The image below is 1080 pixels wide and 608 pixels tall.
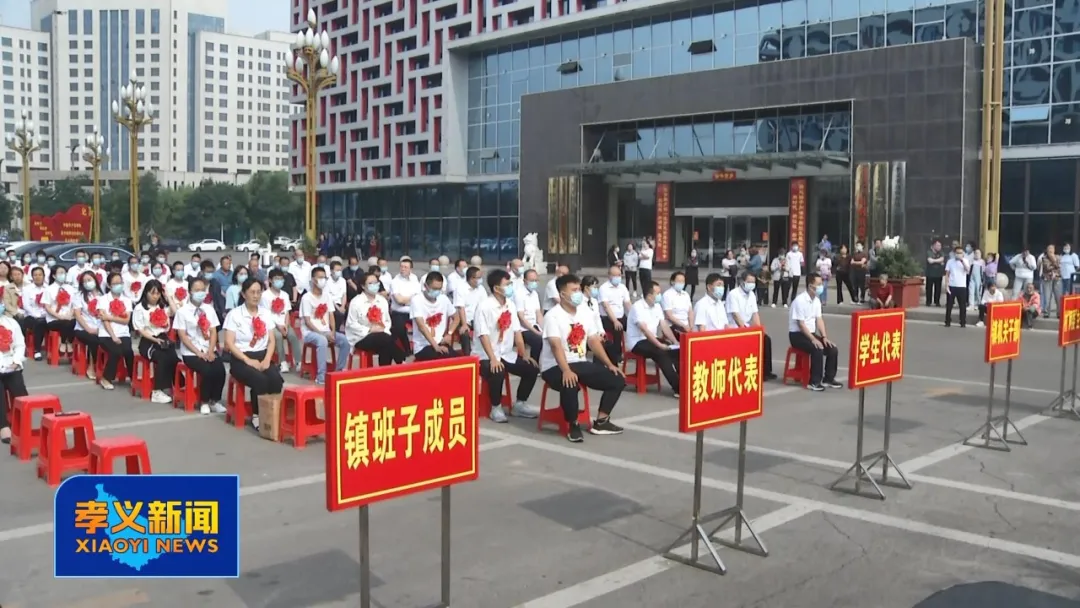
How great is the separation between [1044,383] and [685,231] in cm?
2724

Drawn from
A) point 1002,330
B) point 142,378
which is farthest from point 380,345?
point 1002,330

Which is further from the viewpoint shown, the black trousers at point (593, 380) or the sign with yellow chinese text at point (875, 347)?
the black trousers at point (593, 380)

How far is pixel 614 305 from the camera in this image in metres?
14.1

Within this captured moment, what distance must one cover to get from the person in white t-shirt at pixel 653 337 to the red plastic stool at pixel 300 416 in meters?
4.27

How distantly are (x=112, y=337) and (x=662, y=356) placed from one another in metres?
6.94

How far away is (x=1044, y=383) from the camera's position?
12977 mm

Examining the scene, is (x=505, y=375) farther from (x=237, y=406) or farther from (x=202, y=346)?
(x=202, y=346)

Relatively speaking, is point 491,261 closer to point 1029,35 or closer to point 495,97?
point 495,97

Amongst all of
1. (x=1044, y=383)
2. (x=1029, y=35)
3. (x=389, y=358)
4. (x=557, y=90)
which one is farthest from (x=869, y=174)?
(x=389, y=358)

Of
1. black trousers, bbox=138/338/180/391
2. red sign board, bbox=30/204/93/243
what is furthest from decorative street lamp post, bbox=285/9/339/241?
red sign board, bbox=30/204/93/243

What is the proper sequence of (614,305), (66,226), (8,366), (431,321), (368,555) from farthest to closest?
(66,226) < (614,305) < (431,321) < (8,366) < (368,555)

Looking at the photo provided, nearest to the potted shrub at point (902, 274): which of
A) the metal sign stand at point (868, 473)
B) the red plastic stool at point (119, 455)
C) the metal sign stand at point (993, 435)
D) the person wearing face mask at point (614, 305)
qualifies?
the person wearing face mask at point (614, 305)

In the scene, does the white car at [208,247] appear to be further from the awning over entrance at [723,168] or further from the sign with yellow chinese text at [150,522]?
the sign with yellow chinese text at [150,522]

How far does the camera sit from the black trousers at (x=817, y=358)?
494 inches
